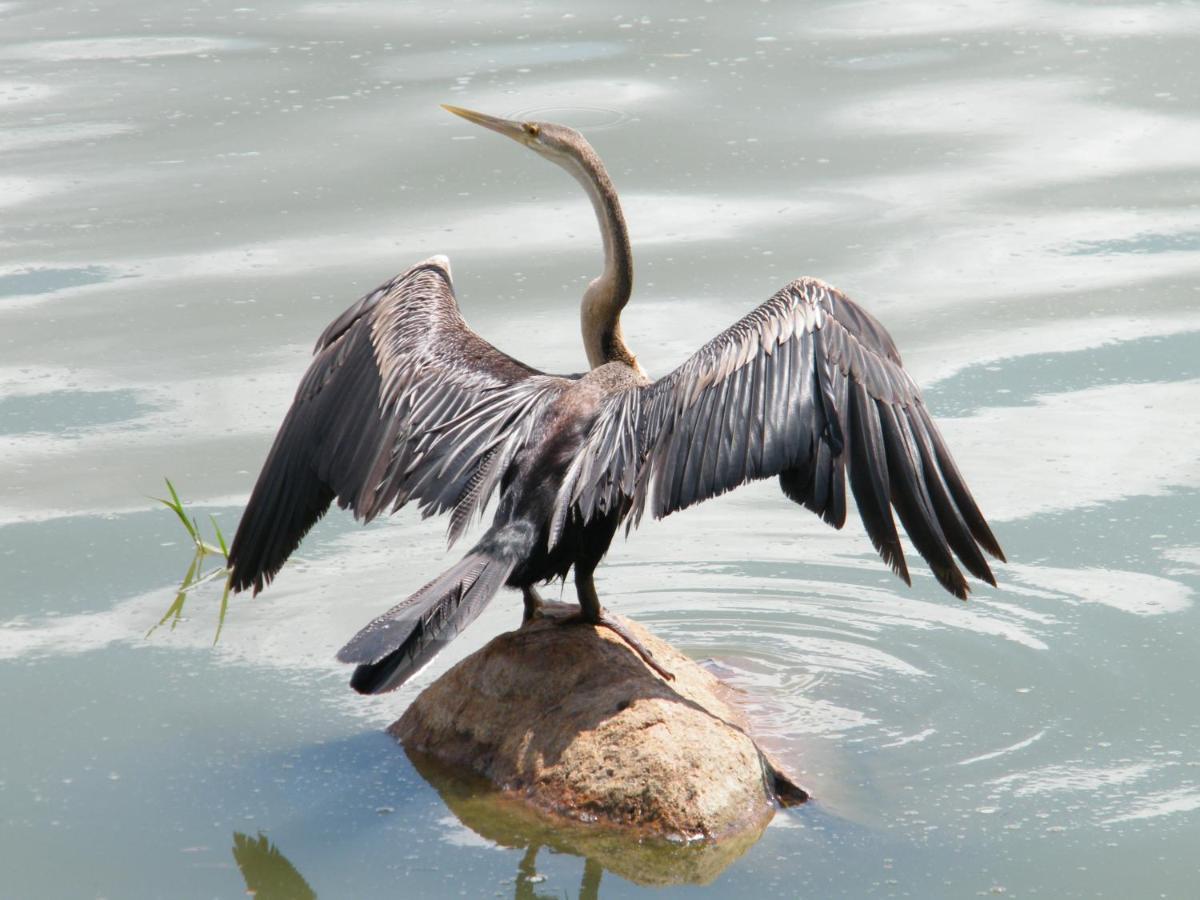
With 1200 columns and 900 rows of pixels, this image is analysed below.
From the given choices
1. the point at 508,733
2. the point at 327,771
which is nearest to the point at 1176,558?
the point at 508,733

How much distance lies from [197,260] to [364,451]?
3.27 meters

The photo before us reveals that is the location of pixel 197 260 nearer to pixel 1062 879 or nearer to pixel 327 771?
pixel 327 771

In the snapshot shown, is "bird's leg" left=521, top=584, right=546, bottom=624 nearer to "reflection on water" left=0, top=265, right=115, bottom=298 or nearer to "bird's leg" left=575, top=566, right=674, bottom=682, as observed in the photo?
"bird's leg" left=575, top=566, right=674, bottom=682

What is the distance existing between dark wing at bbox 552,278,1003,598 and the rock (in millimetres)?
365

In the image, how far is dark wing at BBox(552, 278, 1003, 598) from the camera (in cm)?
491

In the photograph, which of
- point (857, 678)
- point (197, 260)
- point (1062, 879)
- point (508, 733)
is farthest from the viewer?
point (197, 260)

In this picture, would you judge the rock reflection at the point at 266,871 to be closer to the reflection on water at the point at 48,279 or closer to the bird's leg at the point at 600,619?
the bird's leg at the point at 600,619

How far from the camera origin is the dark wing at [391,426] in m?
5.33

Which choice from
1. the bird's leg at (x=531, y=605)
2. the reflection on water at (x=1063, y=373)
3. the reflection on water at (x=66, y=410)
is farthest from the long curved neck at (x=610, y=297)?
the reflection on water at (x=66, y=410)

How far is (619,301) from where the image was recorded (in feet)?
19.7

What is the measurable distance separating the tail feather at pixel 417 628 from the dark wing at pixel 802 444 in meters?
0.26

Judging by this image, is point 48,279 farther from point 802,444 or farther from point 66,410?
point 802,444

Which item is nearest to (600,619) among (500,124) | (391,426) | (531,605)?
(531,605)

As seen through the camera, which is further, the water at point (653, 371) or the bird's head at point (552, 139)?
the bird's head at point (552, 139)
